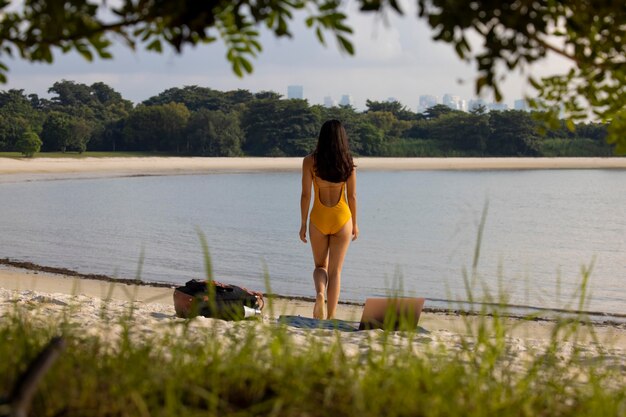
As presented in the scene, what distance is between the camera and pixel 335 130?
20.8ft

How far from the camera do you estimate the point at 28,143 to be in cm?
4978

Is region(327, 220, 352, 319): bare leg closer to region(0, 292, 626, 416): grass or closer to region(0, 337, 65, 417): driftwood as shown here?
region(0, 292, 626, 416): grass

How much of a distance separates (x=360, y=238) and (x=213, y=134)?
43.6m

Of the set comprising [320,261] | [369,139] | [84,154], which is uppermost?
[369,139]

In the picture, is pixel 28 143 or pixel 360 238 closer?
pixel 360 238

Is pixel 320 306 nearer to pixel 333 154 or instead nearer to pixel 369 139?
pixel 333 154

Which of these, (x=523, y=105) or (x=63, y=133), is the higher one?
(x=523, y=105)

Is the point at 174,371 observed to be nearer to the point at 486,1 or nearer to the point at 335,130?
the point at 486,1

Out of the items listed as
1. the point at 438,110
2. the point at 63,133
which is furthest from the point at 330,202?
the point at 438,110

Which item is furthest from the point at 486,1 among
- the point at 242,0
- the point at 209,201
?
the point at 209,201

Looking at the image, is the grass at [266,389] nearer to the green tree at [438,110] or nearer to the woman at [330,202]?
the woman at [330,202]

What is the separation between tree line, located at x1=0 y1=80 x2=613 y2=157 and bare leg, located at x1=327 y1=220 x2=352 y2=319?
49209 millimetres

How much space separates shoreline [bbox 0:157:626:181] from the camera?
45.8 meters

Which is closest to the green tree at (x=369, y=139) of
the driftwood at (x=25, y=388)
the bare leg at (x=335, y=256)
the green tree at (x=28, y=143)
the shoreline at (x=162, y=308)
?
the green tree at (x=28, y=143)
